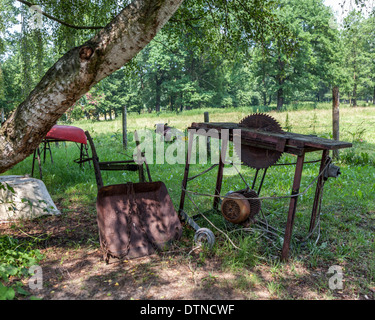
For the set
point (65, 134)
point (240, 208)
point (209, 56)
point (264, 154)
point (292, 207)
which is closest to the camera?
point (292, 207)

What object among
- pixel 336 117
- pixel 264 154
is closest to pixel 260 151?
pixel 264 154

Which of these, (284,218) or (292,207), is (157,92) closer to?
(284,218)

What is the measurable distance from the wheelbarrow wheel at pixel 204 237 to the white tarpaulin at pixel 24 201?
2612mm

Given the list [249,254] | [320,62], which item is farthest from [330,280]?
[320,62]

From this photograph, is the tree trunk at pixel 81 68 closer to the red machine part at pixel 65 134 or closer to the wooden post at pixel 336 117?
the red machine part at pixel 65 134

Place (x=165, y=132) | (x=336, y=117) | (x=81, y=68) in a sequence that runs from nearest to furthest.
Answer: (x=81, y=68), (x=336, y=117), (x=165, y=132)

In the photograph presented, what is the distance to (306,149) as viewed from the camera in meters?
3.53

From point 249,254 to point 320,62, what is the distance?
3807 cm

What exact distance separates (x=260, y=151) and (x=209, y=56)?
4924mm

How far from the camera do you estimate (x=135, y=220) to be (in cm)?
400

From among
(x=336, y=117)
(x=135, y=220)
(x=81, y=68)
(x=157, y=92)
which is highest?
(x=157, y=92)

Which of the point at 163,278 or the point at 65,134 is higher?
the point at 65,134

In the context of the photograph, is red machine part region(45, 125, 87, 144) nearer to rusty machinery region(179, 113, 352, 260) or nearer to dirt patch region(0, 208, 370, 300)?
dirt patch region(0, 208, 370, 300)

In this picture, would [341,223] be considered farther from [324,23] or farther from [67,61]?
[324,23]
